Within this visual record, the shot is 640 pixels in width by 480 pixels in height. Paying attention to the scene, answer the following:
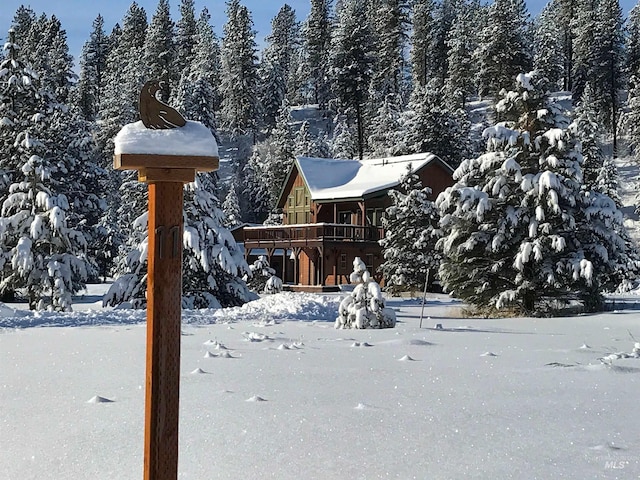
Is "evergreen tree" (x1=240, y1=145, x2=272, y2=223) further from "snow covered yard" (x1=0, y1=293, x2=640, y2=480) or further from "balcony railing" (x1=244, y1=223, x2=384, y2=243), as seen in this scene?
"snow covered yard" (x1=0, y1=293, x2=640, y2=480)

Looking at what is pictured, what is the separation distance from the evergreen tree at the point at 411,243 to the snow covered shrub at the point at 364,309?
17.7m

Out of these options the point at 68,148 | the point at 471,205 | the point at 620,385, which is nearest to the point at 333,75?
the point at 68,148

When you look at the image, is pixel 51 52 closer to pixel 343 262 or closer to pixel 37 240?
pixel 343 262

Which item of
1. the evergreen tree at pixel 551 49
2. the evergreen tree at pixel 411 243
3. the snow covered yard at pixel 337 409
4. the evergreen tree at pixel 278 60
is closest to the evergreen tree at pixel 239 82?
the evergreen tree at pixel 278 60

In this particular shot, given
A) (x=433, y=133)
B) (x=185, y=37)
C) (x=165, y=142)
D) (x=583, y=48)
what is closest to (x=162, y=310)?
(x=165, y=142)

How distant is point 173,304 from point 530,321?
14288 millimetres

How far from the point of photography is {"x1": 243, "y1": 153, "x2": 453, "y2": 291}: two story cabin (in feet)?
124

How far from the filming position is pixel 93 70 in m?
97.6

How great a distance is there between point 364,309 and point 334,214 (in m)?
28.0

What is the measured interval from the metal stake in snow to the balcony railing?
33.0m

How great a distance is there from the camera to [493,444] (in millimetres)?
5023

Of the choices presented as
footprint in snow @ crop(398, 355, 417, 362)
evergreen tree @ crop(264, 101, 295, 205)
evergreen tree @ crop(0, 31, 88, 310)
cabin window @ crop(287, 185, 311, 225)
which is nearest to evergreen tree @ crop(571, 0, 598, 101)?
evergreen tree @ crop(264, 101, 295, 205)

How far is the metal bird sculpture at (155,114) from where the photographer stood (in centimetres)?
387

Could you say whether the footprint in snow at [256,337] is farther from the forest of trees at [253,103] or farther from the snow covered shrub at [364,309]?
the forest of trees at [253,103]
